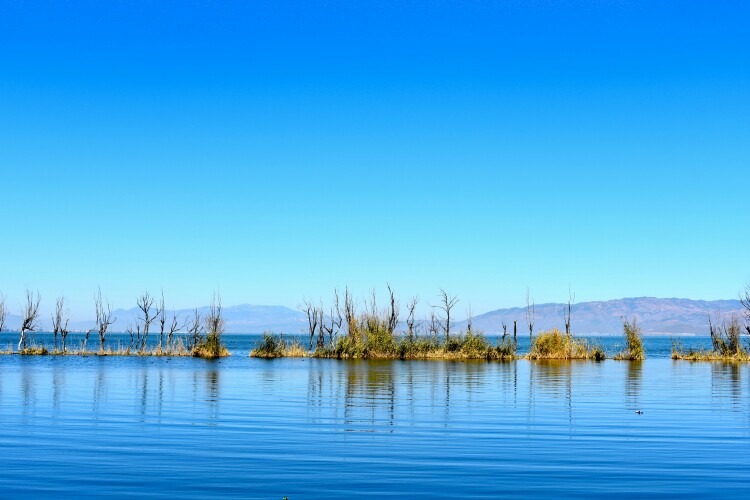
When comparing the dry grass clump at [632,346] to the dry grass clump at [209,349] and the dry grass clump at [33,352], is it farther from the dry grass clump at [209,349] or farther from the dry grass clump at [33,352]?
the dry grass clump at [33,352]

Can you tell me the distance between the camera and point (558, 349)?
203ft

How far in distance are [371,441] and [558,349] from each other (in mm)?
47133

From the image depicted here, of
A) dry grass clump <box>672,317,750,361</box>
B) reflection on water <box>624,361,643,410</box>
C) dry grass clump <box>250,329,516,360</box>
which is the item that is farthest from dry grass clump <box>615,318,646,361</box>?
reflection on water <box>624,361,643,410</box>

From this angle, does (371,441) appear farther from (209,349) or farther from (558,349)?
(209,349)

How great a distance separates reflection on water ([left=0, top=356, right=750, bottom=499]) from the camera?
12.5 meters

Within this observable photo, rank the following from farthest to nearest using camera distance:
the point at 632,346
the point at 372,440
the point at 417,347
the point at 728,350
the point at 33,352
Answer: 1. the point at 33,352
2. the point at 728,350
3. the point at 632,346
4. the point at 417,347
5. the point at 372,440

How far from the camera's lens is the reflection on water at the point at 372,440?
1252cm

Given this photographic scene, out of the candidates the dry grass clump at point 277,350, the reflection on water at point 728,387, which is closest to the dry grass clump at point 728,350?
the reflection on water at point 728,387

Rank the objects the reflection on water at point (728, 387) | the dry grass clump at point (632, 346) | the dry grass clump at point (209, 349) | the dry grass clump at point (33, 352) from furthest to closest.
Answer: the dry grass clump at point (33, 352), the dry grass clump at point (209, 349), the dry grass clump at point (632, 346), the reflection on water at point (728, 387)

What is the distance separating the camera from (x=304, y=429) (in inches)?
754

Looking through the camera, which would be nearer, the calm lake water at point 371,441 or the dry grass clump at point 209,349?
the calm lake water at point 371,441

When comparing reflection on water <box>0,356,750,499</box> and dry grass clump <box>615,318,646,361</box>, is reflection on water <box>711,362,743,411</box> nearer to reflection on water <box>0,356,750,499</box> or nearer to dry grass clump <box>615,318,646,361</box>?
reflection on water <box>0,356,750,499</box>

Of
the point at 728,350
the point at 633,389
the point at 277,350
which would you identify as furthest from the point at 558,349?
the point at 633,389

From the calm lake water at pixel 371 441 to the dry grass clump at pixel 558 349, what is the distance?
28198mm
